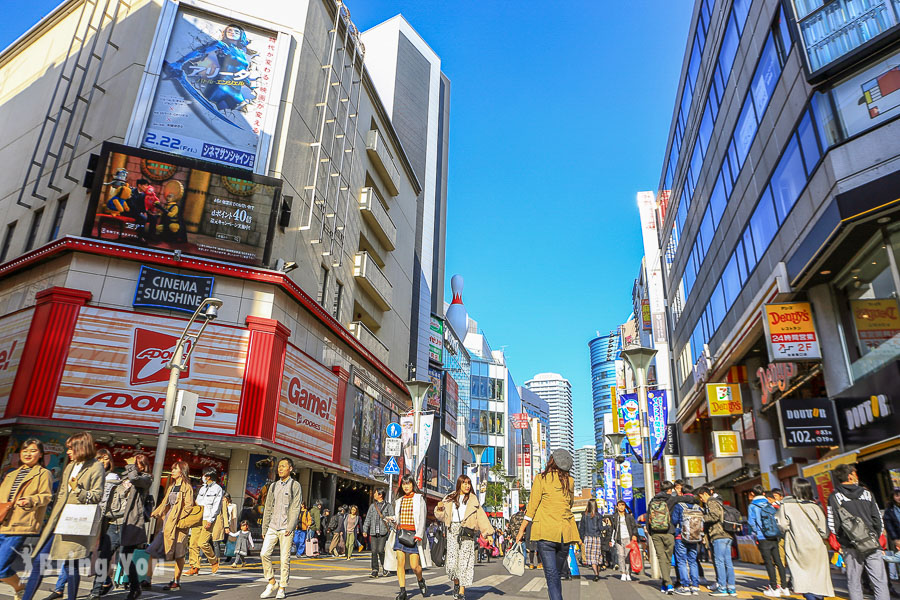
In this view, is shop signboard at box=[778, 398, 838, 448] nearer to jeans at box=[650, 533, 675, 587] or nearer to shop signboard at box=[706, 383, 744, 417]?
jeans at box=[650, 533, 675, 587]

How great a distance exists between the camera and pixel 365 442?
28.4 metres

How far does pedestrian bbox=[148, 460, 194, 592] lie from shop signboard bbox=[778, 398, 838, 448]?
14.2 metres

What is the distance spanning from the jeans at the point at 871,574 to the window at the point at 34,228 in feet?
86.4

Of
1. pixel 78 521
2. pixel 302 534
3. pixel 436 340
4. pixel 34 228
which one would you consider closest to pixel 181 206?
pixel 34 228

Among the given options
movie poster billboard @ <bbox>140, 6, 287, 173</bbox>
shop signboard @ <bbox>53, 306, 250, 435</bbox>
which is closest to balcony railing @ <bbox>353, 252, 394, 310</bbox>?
movie poster billboard @ <bbox>140, 6, 287, 173</bbox>

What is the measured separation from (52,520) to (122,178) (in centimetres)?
1648

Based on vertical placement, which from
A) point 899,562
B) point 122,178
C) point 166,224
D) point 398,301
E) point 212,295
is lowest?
point 899,562

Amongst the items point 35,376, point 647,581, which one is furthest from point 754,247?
point 35,376

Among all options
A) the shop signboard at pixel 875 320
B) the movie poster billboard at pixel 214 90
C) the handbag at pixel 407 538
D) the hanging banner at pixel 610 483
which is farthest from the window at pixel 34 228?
the hanging banner at pixel 610 483

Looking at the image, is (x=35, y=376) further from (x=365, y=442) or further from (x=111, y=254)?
(x=365, y=442)

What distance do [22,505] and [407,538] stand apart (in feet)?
15.2

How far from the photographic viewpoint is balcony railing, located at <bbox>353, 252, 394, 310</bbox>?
29344 millimetres

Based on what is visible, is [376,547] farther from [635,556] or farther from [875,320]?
[875,320]

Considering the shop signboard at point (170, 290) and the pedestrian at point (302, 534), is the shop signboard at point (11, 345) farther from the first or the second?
the pedestrian at point (302, 534)
